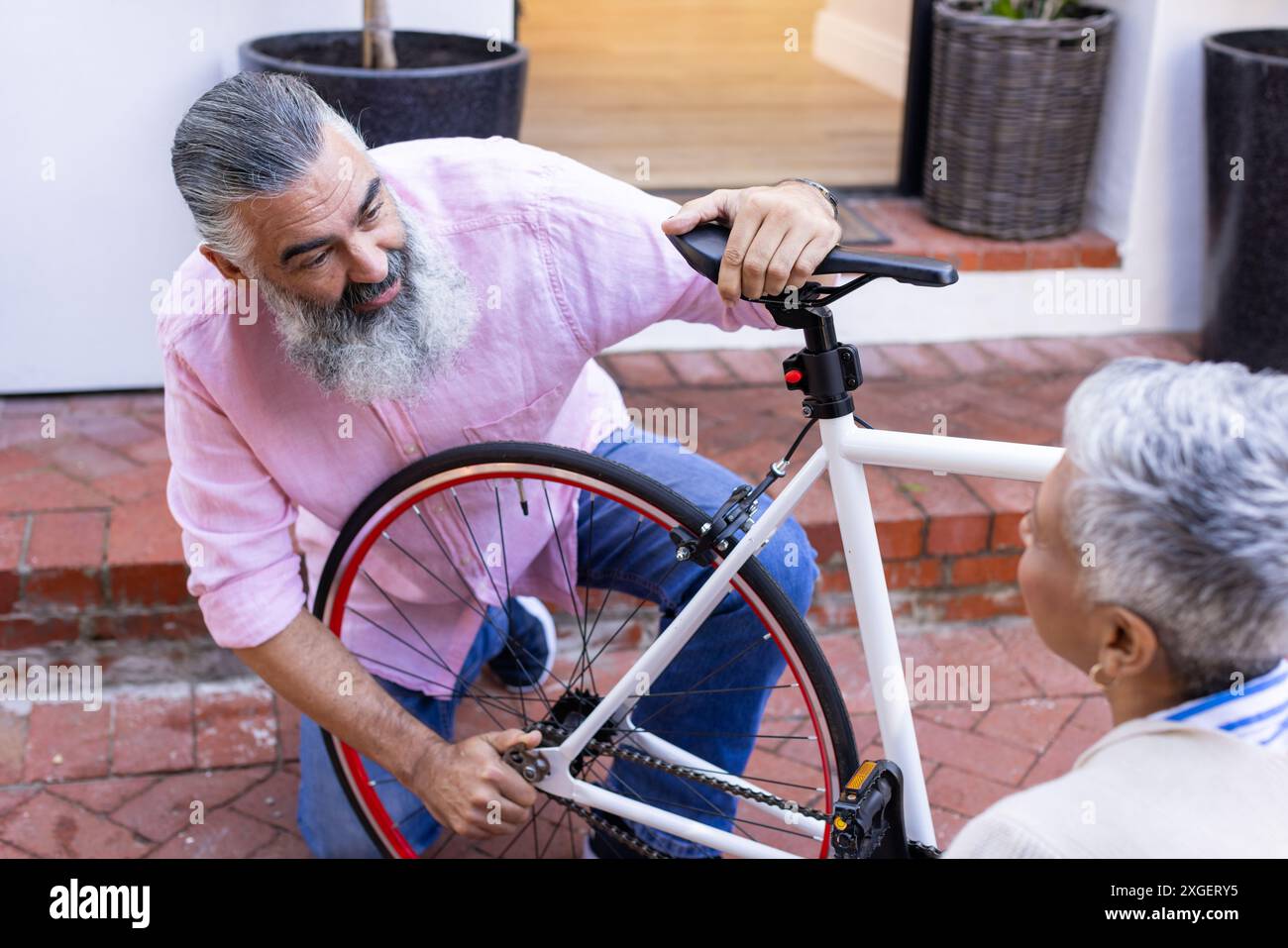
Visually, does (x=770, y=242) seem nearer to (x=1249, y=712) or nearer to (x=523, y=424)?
(x=523, y=424)

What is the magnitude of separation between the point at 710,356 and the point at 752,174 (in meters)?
1.18

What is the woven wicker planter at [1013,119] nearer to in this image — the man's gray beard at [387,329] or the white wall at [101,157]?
the white wall at [101,157]

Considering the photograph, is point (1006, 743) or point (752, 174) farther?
point (752, 174)

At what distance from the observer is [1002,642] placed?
3.00 metres

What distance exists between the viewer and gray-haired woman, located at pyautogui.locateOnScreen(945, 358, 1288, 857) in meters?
1.12

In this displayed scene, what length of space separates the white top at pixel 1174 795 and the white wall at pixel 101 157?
2.70 m

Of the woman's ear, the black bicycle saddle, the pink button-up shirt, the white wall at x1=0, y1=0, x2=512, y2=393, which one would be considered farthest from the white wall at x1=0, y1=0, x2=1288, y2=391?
the woman's ear

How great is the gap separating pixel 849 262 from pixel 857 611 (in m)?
0.46

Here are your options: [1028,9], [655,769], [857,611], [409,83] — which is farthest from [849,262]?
[1028,9]

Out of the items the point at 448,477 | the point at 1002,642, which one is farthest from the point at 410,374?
the point at 1002,642

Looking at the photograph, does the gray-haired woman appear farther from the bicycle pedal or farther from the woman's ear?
the bicycle pedal
